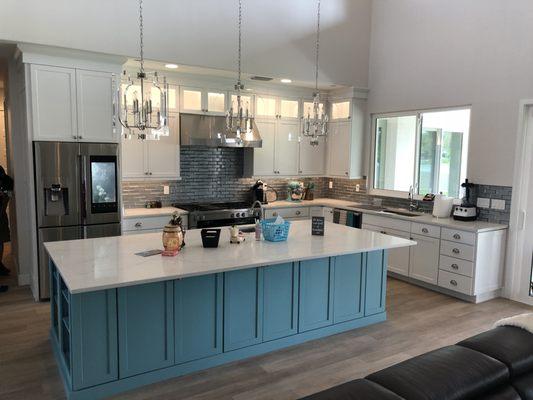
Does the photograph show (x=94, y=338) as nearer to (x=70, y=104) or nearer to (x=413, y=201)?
A: (x=70, y=104)

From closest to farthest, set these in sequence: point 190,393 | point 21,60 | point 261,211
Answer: point 190,393 < point 21,60 < point 261,211

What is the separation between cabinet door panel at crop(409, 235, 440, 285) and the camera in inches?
208

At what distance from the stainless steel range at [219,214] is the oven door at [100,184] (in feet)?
3.32

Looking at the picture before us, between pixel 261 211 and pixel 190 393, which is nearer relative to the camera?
pixel 190 393

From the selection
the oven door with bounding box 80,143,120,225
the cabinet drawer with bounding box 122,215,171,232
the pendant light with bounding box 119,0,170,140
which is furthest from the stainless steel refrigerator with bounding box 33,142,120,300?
the pendant light with bounding box 119,0,170,140

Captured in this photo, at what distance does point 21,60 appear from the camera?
15.1 feet

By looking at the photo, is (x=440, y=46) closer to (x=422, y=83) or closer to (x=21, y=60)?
(x=422, y=83)

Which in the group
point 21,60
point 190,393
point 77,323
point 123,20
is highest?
point 123,20

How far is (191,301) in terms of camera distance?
10.6 ft

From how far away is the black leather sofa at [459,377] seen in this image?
5.00 ft

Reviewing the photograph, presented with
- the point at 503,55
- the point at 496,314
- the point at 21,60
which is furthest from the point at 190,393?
the point at 503,55

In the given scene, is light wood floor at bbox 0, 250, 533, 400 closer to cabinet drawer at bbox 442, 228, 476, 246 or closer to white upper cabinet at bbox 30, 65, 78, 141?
cabinet drawer at bbox 442, 228, 476, 246

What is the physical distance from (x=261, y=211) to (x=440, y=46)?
3313 mm

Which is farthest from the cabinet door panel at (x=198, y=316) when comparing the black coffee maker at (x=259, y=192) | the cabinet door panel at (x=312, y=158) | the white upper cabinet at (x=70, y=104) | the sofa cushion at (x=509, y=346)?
the cabinet door panel at (x=312, y=158)
